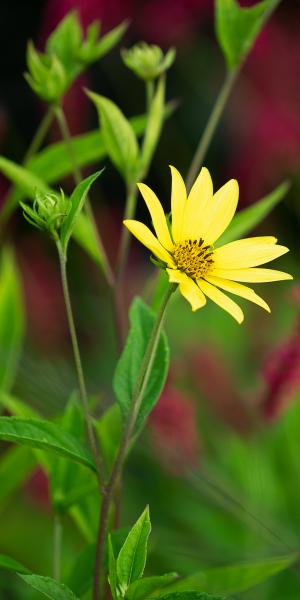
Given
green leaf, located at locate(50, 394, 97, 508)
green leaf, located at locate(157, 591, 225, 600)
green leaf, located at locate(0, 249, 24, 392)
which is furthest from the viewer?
green leaf, located at locate(0, 249, 24, 392)

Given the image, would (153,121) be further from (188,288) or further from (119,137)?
(188,288)

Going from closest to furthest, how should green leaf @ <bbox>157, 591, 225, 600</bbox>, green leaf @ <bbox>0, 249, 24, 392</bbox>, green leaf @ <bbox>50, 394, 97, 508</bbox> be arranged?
green leaf @ <bbox>157, 591, 225, 600</bbox>
green leaf @ <bbox>50, 394, 97, 508</bbox>
green leaf @ <bbox>0, 249, 24, 392</bbox>

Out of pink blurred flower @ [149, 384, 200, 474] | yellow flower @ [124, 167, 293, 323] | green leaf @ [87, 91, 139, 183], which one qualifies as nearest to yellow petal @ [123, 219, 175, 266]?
yellow flower @ [124, 167, 293, 323]

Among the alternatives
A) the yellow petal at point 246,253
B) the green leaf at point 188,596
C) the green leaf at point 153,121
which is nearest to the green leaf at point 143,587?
the green leaf at point 188,596

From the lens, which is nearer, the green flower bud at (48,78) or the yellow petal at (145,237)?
the yellow petal at (145,237)

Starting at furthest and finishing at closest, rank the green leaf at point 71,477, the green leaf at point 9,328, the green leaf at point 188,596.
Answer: the green leaf at point 9,328, the green leaf at point 71,477, the green leaf at point 188,596

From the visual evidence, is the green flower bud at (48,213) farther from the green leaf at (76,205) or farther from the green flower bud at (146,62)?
the green flower bud at (146,62)

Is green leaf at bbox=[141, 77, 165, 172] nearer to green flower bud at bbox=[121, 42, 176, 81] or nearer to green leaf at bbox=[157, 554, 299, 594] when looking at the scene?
green flower bud at bbox=[121, 42, 176, 81]

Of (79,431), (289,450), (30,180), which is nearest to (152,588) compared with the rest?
(79,431)
